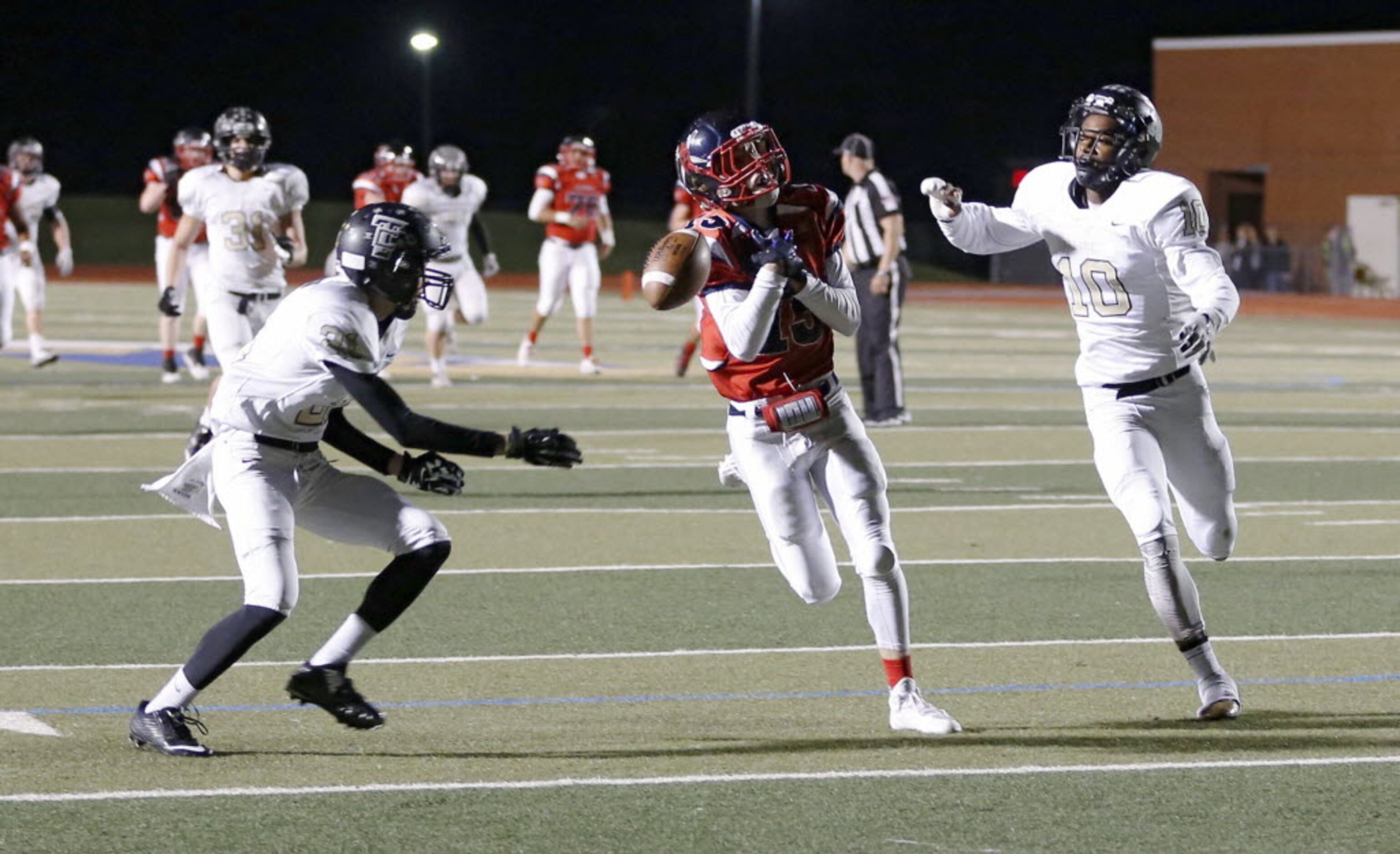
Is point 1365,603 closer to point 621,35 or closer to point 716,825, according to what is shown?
point 716,825

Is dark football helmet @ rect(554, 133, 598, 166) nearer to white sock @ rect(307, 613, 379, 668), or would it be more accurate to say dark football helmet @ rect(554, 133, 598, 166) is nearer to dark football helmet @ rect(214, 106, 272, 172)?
dark football helmet @ rect(214, 106, 272, 172)

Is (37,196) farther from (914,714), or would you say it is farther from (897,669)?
(914,714)

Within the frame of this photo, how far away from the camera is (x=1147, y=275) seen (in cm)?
648

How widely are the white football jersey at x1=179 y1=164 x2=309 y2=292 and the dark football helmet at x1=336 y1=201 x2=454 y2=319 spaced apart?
6817mm

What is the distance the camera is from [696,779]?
564cm

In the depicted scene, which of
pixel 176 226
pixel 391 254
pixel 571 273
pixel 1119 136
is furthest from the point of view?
pixel 571 273

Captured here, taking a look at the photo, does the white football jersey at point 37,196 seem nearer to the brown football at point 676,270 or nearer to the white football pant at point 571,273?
the white football pant at point 571,273

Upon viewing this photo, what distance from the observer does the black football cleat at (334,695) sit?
19.6 feet

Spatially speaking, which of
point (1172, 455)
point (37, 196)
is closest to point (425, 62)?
point (37, 196)

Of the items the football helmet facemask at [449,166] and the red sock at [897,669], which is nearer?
the red sock at [897,669]

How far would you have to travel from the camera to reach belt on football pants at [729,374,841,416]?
6.32 metres

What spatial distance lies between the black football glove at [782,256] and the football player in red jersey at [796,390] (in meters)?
0.11

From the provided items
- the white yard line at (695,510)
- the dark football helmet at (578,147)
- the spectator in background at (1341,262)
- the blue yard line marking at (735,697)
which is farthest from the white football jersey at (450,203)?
the spectator in background at (1341,262)

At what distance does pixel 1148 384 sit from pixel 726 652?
5.98ft
